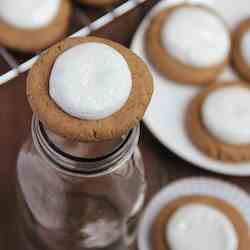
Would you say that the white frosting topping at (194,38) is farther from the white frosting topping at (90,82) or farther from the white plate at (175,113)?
the white frosting topping at (90,82)

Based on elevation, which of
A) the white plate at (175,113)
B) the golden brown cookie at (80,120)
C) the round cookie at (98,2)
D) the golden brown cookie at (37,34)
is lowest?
the white plate at (175,113)

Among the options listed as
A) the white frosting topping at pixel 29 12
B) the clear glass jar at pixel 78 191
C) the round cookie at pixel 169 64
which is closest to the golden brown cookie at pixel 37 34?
the white frosting topping at pixel 29 12

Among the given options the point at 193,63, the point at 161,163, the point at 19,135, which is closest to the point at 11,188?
the point at 19,135

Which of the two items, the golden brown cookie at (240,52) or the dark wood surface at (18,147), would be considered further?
the golden brown cookie at (240,52)

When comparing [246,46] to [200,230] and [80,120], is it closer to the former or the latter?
[200,230]

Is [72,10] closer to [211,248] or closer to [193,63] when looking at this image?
[193,63]

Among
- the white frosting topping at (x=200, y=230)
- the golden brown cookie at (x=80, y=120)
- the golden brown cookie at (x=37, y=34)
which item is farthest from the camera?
the golden brown cookie at (x=37, y=34)
